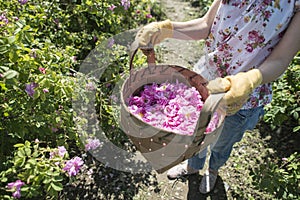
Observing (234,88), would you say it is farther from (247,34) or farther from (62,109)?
(62,109)

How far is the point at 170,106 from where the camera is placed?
1406 millimetres

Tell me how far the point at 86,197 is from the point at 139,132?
3.04 ft

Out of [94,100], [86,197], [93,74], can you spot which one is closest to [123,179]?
[86,197]

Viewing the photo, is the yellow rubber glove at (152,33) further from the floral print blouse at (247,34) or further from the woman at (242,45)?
the floral print blouse at (247,34)

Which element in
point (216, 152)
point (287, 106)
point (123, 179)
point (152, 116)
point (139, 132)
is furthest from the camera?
point (287, 106)

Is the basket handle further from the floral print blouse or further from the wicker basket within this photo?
the floral print blouse

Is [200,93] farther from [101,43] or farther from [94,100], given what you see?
[101,43]

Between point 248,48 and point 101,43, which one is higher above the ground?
point 248,48

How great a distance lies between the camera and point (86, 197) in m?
1.98

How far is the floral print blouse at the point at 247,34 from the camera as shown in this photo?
1.33m

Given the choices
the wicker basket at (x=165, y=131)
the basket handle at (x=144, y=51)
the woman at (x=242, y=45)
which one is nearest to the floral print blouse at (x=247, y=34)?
the woman at (x=242, y=45)

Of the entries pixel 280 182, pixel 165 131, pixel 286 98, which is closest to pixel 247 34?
pixel 165 131

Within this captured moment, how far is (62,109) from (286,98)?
4.47 feet

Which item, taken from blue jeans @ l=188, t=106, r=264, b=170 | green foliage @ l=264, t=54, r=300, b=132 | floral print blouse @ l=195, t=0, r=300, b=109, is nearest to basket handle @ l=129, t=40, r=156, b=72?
Answer: floral print blouse @ l=195, t=0, r=300, b=109
